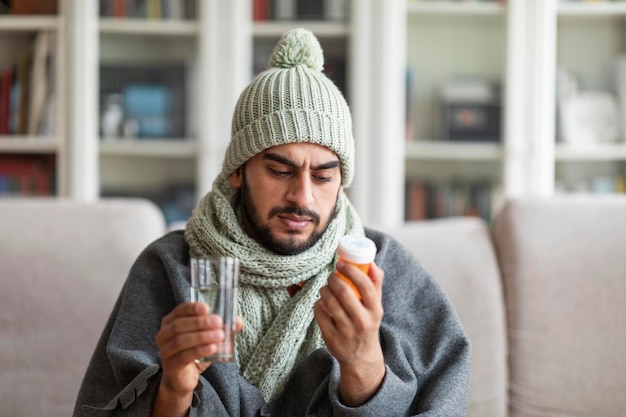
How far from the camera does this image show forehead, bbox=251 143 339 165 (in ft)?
5.34

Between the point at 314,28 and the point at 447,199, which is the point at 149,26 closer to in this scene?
the point at 314,28

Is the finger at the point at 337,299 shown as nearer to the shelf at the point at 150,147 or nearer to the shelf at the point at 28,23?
the shelf at the point at 150,147

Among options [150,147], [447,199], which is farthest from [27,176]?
[447,199]

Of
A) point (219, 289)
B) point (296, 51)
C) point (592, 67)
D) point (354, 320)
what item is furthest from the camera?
point (592, 67)

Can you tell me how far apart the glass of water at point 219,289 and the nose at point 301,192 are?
374 mm

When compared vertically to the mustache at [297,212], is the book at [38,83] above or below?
above

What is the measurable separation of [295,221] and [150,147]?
2.09 metres

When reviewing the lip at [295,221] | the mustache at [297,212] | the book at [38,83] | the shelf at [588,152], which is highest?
the book at [38,83]

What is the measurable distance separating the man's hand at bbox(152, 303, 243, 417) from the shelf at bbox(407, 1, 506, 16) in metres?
2.47

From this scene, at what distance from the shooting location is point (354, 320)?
4.38ft

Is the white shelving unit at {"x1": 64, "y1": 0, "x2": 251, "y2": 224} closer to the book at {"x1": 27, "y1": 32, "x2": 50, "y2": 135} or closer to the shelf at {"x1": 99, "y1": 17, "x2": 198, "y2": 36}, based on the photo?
the shelf at {"x1": 99, "y1": 17, "x2": 198, "y2": 36}

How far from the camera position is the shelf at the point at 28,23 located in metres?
3.56

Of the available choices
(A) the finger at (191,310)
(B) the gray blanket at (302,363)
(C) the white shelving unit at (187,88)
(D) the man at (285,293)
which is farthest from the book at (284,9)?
(A) the finger at (191,310)

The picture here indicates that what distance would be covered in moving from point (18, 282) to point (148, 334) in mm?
522
